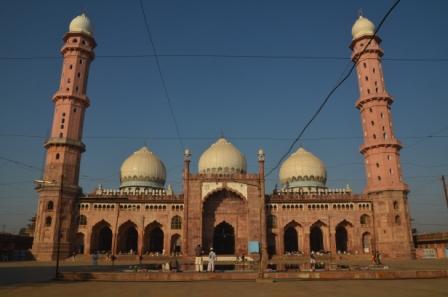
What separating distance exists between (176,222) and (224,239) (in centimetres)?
769

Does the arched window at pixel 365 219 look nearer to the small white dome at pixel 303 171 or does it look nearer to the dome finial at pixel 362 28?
the small white dome at pixel 303 171

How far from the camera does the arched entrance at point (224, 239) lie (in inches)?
1780

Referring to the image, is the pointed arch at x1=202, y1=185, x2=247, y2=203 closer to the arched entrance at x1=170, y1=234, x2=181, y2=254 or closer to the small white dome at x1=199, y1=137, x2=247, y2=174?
the small white dome at x1=199, y1=137, x2=247, y2=174

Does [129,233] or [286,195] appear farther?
[129,233]

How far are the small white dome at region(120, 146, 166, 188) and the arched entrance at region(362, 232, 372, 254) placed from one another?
2684cm

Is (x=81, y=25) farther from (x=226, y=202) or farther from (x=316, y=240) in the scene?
(x=316, y=240)

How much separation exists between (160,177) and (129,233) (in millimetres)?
8468

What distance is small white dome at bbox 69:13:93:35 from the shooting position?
1714 inches

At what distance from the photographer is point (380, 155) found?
40844mm

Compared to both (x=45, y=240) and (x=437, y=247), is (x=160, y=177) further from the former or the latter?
(x=437, y=247)

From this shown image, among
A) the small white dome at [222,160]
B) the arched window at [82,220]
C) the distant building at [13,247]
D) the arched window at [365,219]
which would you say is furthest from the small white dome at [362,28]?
the distant building at [13,247]

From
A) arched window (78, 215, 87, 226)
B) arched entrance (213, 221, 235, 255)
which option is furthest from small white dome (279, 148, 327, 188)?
arched window (78, 215, 87, 226)

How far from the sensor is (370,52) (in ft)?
144

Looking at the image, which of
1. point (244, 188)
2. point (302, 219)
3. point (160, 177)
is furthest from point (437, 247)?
point (160, 177)
